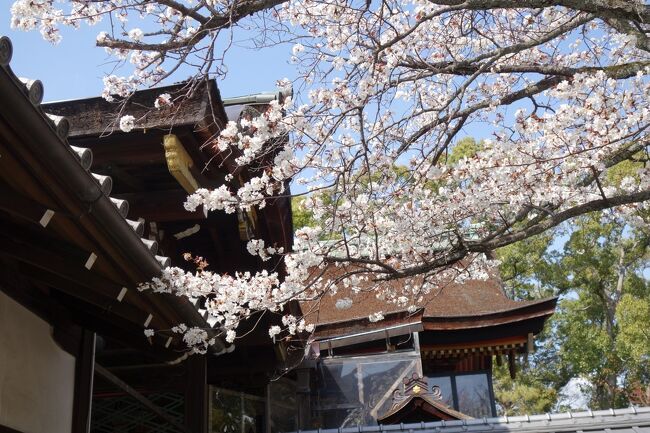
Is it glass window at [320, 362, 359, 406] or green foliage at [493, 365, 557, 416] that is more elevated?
green foliage at [493, 365, 557, 416]

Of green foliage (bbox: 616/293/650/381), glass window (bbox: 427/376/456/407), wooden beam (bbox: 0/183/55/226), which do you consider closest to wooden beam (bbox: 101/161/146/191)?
wooden beam (bbox: 0/183/55/226)

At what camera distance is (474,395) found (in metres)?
9.41

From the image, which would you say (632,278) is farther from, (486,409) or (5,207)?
(5,207)

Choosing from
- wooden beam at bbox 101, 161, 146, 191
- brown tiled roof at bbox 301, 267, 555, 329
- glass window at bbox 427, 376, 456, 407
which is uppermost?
brown tiled roof at bbox 301, 267, 555, 329

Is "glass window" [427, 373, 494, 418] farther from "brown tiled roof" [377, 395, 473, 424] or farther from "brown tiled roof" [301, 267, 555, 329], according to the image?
"brown tiled roof" [377, 395, 473, 424]

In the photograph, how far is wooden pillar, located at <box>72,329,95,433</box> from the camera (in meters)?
4.06

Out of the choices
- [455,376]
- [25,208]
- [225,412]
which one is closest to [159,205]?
[25,208]

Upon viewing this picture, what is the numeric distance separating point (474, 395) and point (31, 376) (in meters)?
7.04

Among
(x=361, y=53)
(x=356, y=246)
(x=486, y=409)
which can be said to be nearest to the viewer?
(x=361, y=53)

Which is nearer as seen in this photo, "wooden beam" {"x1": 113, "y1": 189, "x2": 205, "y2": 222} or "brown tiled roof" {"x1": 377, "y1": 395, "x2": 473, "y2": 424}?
"wooden beam" {"x1": 113, "y1": 189, "x2": 205, "y2": 222}

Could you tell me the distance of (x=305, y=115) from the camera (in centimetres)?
431

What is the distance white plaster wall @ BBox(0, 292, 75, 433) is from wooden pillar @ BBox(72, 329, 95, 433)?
40 millimetres

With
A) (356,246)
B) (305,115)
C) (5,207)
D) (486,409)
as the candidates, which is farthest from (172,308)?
(486,409)

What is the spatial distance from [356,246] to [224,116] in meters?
A: 2.18
